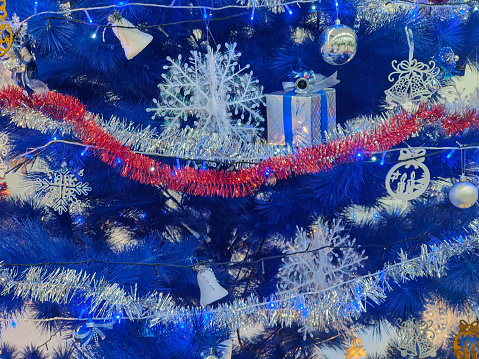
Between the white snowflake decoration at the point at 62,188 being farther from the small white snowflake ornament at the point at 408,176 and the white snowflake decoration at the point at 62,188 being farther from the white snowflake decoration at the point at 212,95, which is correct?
the small white snowflake ornament at the point at 408,176

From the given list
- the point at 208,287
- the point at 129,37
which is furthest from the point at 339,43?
the point at 208,287

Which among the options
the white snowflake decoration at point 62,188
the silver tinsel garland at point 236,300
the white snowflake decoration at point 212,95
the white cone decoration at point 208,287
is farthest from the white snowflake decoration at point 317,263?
the white snowflake decoration at point 62,188

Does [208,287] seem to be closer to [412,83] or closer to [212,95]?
[212,95]

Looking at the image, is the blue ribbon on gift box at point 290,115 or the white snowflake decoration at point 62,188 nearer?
the blue ribbon on gift box at point 290,115

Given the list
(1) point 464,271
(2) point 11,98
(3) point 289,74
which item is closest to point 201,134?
(3) point 289,74

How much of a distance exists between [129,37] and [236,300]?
0.53 meters

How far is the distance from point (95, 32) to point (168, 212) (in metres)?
0.46

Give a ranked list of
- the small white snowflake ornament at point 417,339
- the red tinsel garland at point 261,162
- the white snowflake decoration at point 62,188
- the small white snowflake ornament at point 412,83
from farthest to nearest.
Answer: the small white snowflake ornament at point 417,339 < the white snowflake decoration at point 62,188 < the small white snowflake ornament at point 412,83 < the red tinsel garland at point 261,162

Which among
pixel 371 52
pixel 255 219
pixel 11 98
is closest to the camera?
pixel 11 98

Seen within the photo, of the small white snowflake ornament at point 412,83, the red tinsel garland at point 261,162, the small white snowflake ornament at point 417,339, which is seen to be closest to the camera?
the red tinsel garland at point 261,162

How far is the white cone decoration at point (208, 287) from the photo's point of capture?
1.05 m

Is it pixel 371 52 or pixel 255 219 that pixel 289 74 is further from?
pixel 255 219

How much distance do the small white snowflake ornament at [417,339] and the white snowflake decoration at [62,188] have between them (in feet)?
2.64

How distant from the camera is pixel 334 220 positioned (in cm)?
115
